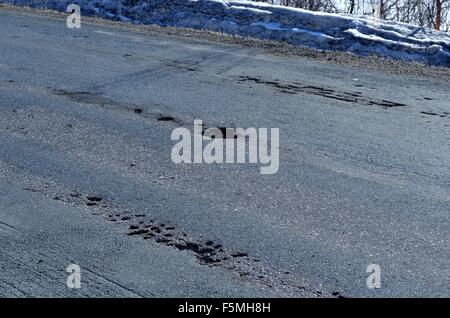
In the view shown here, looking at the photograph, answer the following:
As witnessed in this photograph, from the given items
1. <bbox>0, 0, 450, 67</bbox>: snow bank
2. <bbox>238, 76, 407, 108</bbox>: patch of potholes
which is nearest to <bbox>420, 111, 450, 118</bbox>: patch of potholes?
<bbox>238, 76, 407, 108</bbox>: patch of potholes

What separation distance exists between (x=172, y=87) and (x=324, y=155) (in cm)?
255

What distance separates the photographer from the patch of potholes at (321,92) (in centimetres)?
743

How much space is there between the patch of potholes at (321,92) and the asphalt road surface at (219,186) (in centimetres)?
4

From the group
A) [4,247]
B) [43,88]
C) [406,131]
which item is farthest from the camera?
[43,88]

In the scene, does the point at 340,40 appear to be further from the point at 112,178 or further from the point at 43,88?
the point at 112,178

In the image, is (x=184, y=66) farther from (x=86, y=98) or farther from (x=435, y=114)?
(x=435, y=114)

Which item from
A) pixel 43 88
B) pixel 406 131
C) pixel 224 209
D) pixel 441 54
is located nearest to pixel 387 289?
pixel 224 209

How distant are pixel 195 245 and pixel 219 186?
0.98m

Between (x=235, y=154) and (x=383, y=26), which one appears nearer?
(x=235, y=154)

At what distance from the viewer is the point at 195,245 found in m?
4.18

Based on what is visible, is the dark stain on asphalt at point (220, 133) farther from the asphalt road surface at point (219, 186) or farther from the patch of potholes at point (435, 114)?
the patch of potholes at point (435, 114)

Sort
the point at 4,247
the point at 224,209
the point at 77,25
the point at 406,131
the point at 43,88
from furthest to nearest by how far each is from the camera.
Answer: the point at 77,25 < the point at 43,88 < the point at 406,131 < the point at 224,209 < the point at 4,247

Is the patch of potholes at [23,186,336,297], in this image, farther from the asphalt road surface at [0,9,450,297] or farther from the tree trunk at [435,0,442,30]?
the tree trunk at [435,0,442,30]

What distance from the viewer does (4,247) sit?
411cm
